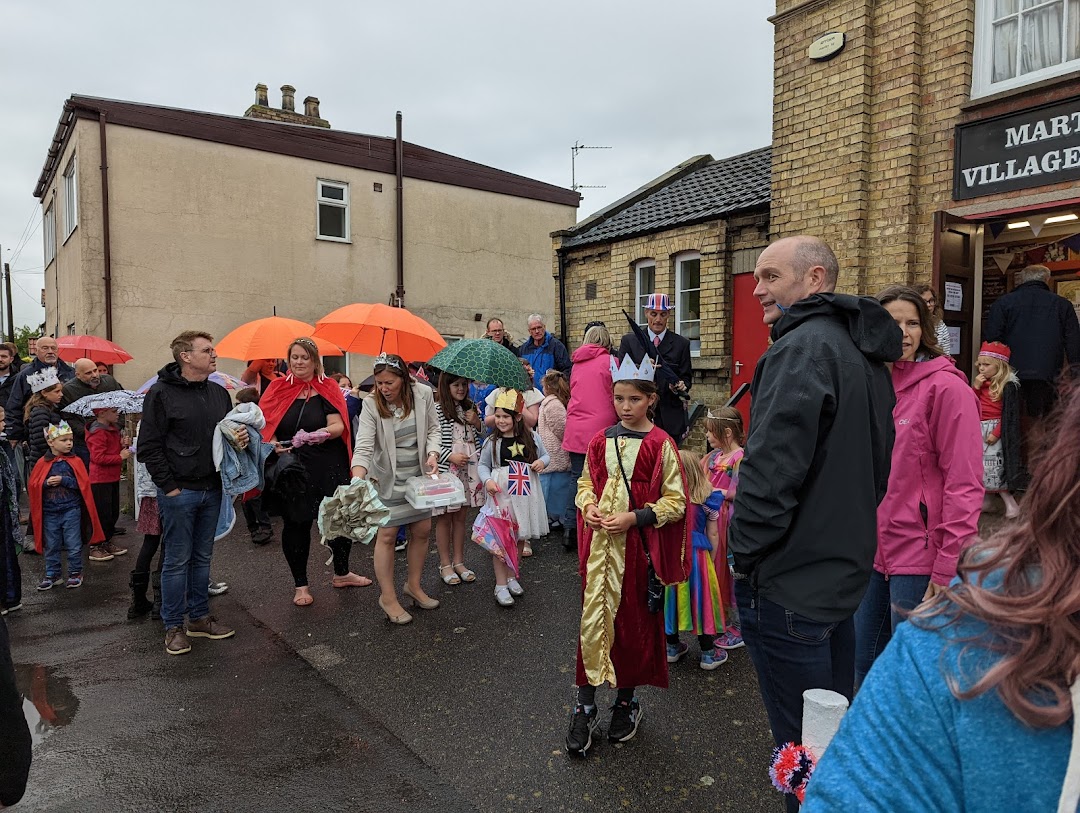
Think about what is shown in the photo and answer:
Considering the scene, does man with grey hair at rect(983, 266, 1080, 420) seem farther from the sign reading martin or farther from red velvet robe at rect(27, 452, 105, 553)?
red velvet robe at rect(27, 452, 105, 553)

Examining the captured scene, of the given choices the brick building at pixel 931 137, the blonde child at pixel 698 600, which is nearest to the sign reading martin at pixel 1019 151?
the brick building at pixel 931 137

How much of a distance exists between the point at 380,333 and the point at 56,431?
295cm

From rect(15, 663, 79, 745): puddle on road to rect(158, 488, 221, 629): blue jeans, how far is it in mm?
685

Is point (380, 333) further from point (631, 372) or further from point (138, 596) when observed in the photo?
point (631, 372)

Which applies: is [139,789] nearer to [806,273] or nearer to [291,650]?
[291,650]

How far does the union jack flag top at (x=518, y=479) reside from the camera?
5582mm

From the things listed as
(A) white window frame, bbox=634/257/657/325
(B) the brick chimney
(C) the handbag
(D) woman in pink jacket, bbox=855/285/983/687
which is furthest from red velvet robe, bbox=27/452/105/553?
(B) the brick chimney

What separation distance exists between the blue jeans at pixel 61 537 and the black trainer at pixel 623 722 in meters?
5.21

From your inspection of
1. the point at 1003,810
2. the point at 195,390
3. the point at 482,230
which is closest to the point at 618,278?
the point at 482,230

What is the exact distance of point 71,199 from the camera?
1466cm

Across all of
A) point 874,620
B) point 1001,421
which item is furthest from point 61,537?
point 1001,421

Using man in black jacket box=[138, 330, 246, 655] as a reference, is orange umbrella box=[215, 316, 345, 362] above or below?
above

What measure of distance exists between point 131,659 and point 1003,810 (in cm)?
511

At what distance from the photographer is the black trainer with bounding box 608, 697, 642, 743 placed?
3.38 metres
